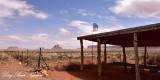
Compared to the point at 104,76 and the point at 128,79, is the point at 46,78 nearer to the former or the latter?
the point at 104,76

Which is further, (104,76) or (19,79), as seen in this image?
(104,76)

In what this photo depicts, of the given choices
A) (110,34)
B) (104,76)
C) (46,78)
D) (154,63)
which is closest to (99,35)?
(110,34)

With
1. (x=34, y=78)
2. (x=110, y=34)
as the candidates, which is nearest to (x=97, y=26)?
(x=110, y=34)

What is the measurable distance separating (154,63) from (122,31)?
15.7m

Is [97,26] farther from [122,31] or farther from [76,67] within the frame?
[122,31]

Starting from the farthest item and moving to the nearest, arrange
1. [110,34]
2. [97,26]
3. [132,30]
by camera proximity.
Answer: [97,26], [110,34], [132,30]

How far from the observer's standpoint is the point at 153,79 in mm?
17328

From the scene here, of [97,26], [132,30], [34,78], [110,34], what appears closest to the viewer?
[132,30]

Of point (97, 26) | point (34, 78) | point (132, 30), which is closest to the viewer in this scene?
point (132, 30)

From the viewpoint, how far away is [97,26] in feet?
71.9

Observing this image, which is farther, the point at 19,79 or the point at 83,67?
the point at 83,67

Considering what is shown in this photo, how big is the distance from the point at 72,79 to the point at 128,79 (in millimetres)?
3675

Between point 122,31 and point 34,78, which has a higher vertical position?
point 122,31

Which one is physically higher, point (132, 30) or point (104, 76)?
point (132, 30)
